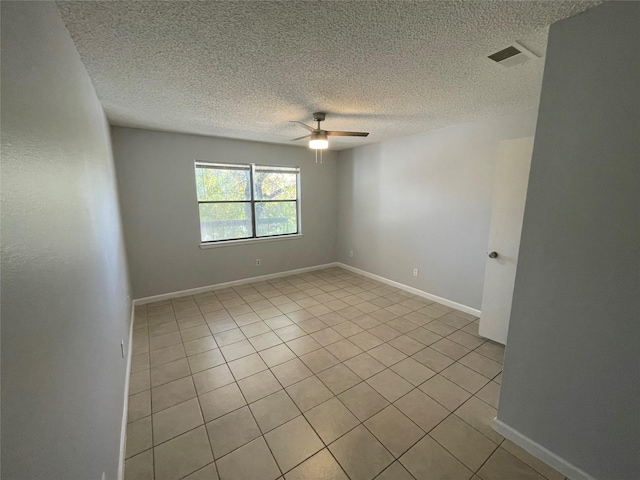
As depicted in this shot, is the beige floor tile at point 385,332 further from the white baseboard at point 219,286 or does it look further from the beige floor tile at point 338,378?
the white baseboard at point 219,286

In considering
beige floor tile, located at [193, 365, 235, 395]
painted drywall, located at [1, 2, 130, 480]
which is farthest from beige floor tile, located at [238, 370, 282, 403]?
painted drywall, located at [1, 2, 130, 480]

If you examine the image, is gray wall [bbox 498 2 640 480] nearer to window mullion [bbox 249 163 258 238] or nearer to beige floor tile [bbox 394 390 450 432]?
beige floor tile [bbox 394 390 450 432]

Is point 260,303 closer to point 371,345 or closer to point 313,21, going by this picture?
point 371,345

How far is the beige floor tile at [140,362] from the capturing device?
2.38 metres

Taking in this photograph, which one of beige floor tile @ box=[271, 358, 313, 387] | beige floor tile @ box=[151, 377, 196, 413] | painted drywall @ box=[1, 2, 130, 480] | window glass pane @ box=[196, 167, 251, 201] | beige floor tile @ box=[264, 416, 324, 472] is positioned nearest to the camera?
painted drywall @ box=[1, 2, 130, 480]

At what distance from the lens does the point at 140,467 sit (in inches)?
60.0

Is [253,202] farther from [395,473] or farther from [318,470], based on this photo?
[395,473]

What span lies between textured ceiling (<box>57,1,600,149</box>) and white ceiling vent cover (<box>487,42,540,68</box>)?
0.04m

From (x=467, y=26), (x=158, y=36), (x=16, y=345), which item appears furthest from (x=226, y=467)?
(x=467, y=26)

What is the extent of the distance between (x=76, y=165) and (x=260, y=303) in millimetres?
2846

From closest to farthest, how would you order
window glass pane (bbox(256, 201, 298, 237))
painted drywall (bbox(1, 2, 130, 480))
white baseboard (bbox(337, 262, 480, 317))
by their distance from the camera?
painted drywall (bbox(1, 2, 130, 480)) < white baseboard (bbox(337, 262, 480, 317)) < window glass pane (bbox(256, 201, 298, 237))

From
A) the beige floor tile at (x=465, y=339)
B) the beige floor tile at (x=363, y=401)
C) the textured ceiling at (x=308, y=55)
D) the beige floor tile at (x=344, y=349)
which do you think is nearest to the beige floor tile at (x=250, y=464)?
the beige floor tile at (x=363, y=401)

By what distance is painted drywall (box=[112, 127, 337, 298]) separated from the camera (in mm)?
3482

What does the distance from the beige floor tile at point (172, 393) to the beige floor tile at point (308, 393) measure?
0.80m
